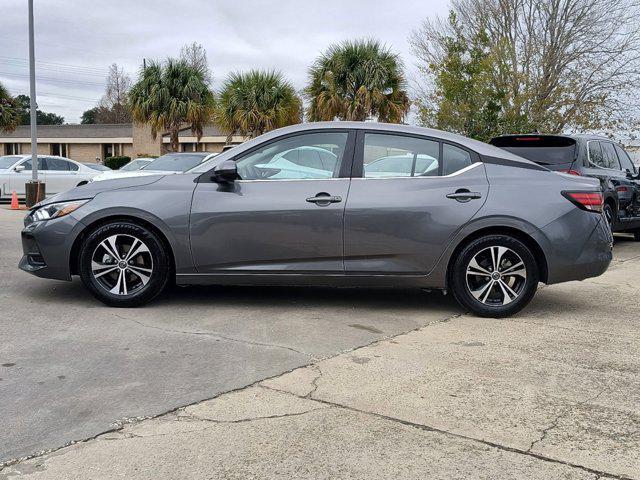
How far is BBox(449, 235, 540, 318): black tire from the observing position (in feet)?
18.5

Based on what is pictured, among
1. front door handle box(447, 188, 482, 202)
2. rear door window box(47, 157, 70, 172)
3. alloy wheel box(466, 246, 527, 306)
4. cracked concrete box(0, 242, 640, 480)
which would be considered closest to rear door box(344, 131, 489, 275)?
front door handle box(447, 188, 482, 202)

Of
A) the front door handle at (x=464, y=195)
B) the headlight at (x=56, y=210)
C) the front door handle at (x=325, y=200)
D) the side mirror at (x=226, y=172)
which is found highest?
the side mirror at (x=226, y=172)

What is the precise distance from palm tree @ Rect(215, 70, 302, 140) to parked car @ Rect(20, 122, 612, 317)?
23.1m

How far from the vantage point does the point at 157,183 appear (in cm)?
583

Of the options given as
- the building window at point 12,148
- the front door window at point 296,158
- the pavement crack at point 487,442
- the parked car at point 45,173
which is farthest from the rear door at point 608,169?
the building window at point 12,148

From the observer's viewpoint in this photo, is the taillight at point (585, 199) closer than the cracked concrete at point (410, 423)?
No

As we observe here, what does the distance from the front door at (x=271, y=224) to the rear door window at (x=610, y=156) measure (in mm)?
6817

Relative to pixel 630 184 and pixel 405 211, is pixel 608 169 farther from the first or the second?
pixel 405 211

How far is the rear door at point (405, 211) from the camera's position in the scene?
5.61 m

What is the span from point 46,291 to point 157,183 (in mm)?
1689

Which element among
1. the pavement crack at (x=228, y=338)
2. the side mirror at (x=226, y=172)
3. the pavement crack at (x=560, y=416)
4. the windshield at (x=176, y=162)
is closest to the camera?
the pavement crack at (x=560, y=416)

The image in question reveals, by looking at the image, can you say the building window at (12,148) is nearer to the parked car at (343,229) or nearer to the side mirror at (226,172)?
the parked car at (343,229)

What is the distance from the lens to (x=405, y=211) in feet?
18.4

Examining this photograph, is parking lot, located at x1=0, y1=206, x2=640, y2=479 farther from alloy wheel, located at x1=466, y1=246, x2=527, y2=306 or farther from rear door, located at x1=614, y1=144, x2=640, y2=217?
rear door, located at x1=614, y1=144, x2=640, y2=217
